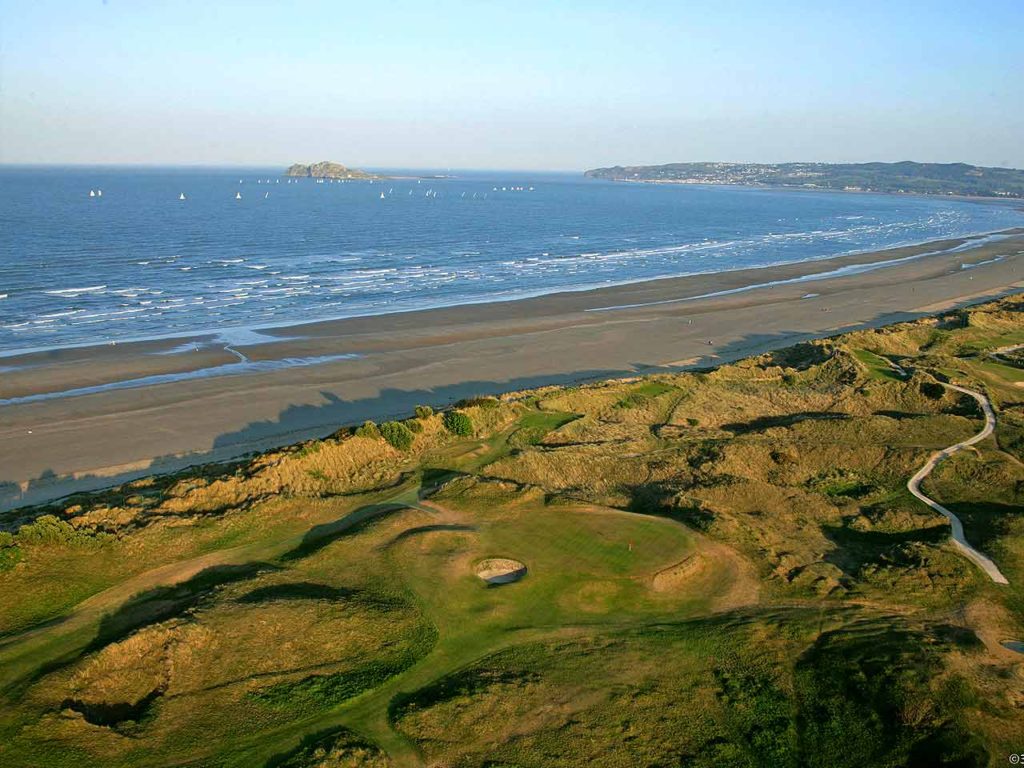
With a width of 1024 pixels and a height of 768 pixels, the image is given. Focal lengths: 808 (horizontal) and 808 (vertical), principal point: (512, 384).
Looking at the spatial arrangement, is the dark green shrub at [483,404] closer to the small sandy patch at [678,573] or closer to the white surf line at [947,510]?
the small sandy patch at [678,573]

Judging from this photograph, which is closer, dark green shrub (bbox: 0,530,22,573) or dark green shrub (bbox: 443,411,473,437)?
dark green shrub (bbox: 0,530,22,573)

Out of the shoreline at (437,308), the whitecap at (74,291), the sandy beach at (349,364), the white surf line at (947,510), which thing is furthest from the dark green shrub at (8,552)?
the whitecap at (74,291)

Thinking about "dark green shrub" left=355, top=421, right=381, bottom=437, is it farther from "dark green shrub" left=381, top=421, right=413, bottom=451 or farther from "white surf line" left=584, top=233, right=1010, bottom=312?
"white surf line" left=584, top=233, right=1010, bottom=312

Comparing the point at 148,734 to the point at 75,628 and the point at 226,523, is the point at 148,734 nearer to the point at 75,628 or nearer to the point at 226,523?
the point at 75,628

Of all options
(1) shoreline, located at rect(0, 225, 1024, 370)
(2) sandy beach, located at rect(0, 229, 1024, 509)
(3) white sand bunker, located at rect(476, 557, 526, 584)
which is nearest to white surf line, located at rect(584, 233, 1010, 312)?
(1) shoreline, located at rect(0, 225, 1024, 370)

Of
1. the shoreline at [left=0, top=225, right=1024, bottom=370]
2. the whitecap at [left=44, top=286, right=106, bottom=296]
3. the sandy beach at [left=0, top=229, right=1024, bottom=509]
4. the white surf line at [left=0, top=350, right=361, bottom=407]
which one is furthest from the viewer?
the whitecap at [left=44, top=286, right=106, bottom=296]

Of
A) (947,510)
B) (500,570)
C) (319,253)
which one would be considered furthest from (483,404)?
(319,253)

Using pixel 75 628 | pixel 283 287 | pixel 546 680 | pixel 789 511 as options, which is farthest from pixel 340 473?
pixel 283 287
